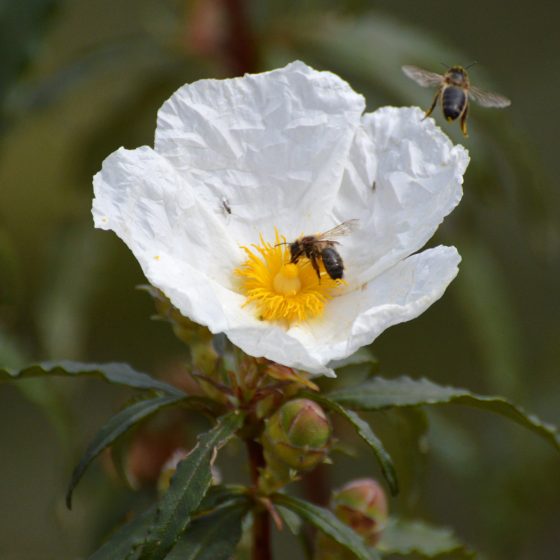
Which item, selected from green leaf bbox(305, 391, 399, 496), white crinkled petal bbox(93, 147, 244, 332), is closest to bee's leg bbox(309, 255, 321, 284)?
white crinkled petal bbox(93, 147, 244, 332)

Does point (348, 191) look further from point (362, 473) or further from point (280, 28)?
point (362, 473)

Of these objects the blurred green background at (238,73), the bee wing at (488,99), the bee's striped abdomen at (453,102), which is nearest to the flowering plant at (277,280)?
the bee's striped abdomen at (453,102)

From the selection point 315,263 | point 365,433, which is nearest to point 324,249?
point 315,263

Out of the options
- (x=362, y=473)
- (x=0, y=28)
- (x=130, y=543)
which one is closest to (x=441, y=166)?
(x=130, y=543)

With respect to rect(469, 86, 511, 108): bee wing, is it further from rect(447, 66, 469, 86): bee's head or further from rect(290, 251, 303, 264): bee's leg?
rect(290, 251, 303, 264): bee's leg

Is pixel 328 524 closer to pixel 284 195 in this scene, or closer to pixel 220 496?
pixel 220 496

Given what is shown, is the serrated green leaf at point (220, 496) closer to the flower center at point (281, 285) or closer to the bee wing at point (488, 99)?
the flower center at point (281, 285)

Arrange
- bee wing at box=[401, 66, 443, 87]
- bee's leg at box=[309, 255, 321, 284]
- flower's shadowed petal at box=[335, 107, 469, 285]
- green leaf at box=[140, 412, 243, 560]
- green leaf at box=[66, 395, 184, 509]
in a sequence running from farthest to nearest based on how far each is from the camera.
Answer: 1. bee wing at box=[401, 66, 443, 87]
2. bee's leg at box=[309, 255, 321, 284]
3. flower's shadowed petal at box=[335, 107, 469, 285]
4. green leaf at box=[66, 395, 184, 509]
5. green leaf at box=[140, 412, 243, 560]
